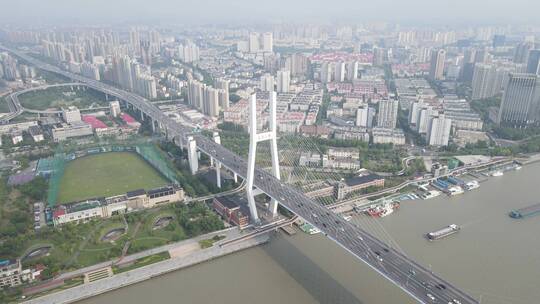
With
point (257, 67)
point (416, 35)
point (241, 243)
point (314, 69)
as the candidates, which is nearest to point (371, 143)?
point (241, 243)

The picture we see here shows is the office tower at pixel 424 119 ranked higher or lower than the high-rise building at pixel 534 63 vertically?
lower

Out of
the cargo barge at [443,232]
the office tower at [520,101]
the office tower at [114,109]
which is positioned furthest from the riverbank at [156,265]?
the office tower at [520,101]

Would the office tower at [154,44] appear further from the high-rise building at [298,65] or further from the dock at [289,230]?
the dock at [289,230]

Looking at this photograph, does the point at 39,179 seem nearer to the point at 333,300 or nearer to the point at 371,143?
the point at 333,300

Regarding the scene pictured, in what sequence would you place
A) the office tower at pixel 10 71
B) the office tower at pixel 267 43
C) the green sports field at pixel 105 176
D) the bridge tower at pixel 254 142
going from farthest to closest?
the office tower at pixel 267 43
the office tower at pixel 10 71
the green sports field at pixel 105 176
the bridge tower at pixel 254 142

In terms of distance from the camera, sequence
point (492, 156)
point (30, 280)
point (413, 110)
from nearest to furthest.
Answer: point (30, 280) → point (492, 156) → point (413, 110)

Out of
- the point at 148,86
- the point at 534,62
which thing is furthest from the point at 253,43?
the point at 534,62
